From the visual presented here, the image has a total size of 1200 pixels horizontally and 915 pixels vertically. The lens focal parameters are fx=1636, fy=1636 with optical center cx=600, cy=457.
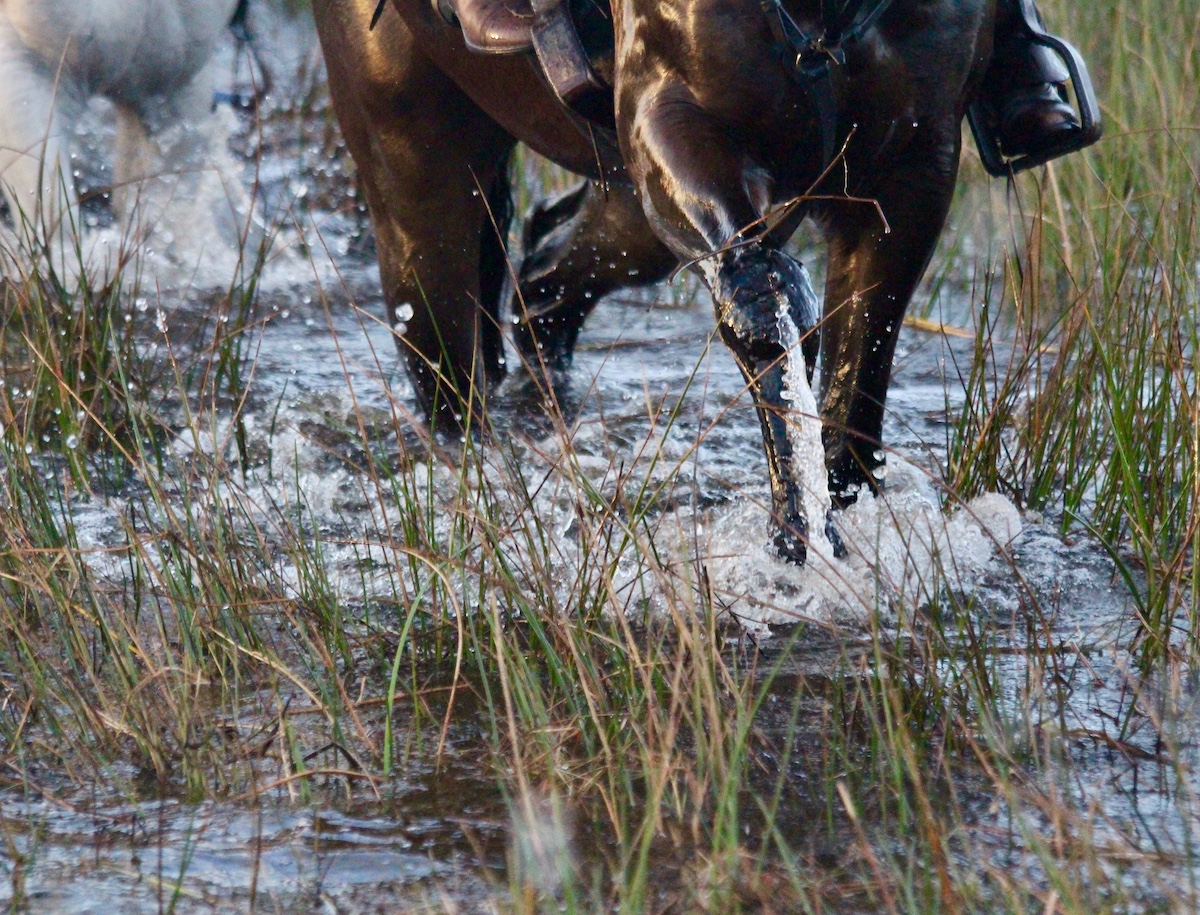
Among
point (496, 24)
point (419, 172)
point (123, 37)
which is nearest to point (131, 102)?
point (123, 37)

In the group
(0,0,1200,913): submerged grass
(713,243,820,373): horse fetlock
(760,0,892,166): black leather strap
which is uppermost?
(760,0,892,166): black leather strap

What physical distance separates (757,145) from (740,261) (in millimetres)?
205

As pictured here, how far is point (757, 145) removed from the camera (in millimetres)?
2752

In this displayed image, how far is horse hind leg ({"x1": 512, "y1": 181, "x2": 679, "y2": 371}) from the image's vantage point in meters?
4.30

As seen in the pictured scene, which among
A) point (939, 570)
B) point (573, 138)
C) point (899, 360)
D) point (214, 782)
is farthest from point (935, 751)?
point (899, 360)

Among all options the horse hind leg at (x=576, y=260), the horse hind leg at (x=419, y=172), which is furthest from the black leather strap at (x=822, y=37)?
the horse hind leg at (x=576, y=260)

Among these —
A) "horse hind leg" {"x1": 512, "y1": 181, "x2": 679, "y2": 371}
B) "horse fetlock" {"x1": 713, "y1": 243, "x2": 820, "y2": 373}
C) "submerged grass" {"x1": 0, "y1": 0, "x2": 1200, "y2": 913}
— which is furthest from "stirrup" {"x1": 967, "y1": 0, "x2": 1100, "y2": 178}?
"horse hind leg" {"x1": 512, "y1": 181, "x2": 679, "y2": 371}

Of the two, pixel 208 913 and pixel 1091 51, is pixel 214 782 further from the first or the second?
pixel 1091 51

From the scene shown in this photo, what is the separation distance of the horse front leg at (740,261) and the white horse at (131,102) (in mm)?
1907

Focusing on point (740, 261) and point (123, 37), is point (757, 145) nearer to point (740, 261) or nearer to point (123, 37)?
point (740, 261)

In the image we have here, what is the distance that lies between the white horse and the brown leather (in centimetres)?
138

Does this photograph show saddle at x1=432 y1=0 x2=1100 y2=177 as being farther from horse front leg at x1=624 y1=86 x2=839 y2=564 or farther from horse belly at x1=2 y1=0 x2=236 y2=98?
horse belly at x1=2 y1=0 x2=236 y2=98

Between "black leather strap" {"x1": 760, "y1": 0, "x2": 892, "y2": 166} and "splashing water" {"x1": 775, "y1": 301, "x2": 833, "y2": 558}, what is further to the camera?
"splashing water" {"x1": 775, "y1": 301, "x2": 833, "y2": 558}

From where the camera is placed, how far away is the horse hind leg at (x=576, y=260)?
430 cm
